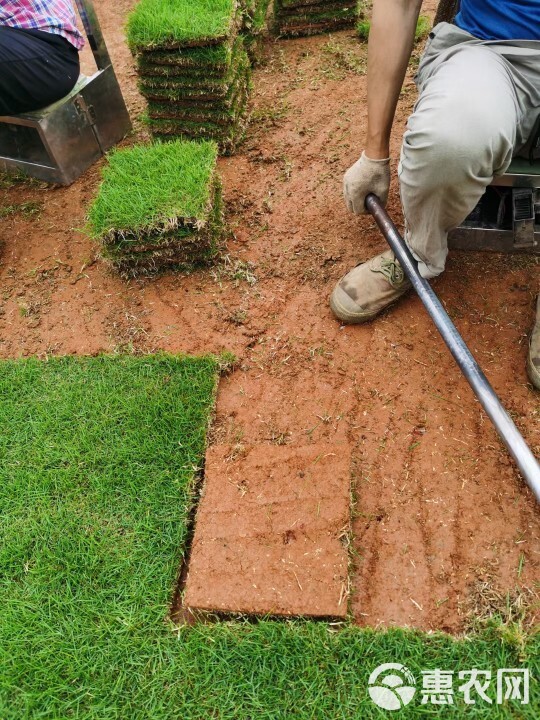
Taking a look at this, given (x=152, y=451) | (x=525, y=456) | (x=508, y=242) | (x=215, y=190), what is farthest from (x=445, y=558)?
(x=215, y=190)

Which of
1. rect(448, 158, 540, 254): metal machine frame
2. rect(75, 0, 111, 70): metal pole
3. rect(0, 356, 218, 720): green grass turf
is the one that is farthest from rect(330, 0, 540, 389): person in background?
rect(75, 0, 111, 70): metal pole

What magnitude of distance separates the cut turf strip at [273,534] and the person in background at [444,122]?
2.83 ft

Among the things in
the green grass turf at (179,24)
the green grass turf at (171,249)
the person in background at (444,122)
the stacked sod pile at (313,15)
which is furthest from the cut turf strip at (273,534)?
the stacked sod pile at (313,15)

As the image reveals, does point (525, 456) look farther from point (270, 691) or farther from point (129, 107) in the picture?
point (129, 107)

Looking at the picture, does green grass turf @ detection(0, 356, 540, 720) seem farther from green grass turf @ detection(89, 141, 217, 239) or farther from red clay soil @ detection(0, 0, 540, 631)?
green grass turf @ detection(89, 141, 217, 239)

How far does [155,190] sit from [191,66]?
43.1 inches

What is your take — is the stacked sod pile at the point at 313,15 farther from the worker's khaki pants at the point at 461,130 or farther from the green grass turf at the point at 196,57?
the worker's khaki pants at the point at 461,130

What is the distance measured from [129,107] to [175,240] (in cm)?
224

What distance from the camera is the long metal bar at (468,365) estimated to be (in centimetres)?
168

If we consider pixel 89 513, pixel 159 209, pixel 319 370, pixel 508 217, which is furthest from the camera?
pixel 159 209

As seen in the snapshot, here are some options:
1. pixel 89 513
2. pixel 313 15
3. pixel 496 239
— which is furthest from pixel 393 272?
pixel 313 15

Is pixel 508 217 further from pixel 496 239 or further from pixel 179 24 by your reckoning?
pixel 179 24

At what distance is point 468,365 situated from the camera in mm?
1945

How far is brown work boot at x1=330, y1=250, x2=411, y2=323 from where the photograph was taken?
2.57 meters
